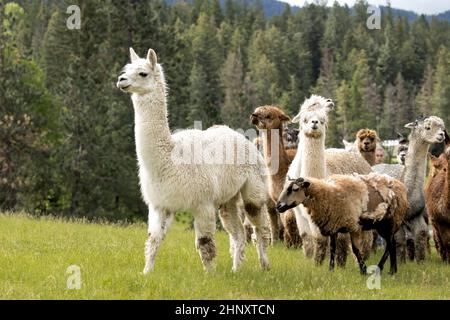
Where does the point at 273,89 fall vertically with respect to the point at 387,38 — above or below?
below

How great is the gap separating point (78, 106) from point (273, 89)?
242 ft

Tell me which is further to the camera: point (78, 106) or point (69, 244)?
point (78, 106)

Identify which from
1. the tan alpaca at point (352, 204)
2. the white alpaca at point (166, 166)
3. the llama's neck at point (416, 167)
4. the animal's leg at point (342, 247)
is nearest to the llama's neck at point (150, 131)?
the white alpaca at point (166, 166)

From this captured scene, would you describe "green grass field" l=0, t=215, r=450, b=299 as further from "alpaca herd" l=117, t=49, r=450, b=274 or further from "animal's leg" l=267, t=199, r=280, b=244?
"animal's leg" l=267, t=199, r=280, b=244

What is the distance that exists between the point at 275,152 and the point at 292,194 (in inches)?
130

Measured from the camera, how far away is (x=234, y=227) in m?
9.70

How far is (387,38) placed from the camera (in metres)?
124

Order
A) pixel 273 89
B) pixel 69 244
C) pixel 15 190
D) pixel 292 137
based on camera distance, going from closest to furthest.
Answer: pixel 69 244 → pixel 292 137 → pixel 15 190 → pixel 273 89

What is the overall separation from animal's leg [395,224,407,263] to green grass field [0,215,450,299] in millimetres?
308

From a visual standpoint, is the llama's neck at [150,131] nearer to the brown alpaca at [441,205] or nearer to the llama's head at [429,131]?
the brown alpaca at [441,205]

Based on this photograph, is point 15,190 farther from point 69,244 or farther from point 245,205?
point 245,205
